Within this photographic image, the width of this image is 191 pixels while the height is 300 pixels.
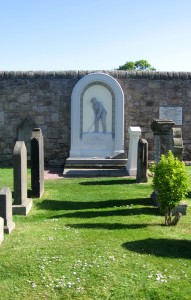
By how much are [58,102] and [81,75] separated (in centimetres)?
131

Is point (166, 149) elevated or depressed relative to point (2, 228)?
elevated

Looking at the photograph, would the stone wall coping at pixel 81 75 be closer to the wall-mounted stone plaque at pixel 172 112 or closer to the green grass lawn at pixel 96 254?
the wall-mounted stone plaque at pixel 172 112

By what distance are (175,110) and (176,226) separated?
9.22m

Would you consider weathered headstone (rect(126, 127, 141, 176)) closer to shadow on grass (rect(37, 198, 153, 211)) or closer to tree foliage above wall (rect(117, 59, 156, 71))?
shadow on grass (rect(37, 198, 153, 211))

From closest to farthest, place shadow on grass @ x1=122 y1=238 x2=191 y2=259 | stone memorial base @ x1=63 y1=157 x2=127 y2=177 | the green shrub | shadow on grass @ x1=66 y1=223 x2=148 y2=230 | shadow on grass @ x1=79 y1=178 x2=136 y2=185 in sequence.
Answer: shadow on grass @ x1=122 y1=238 x2=191 y2=259
shadow on grass @ x1=66 y1=223 x2=148 y2=230
the green shrub
shadow on grass @ x1=79 y1=178 x2=136 y2=185
stone memorial base @ x1=63 y1=157 x2=127 y2=177

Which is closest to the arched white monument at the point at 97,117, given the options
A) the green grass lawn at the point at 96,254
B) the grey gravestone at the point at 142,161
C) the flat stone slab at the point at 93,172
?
the flat stone slab at the point at 93,172

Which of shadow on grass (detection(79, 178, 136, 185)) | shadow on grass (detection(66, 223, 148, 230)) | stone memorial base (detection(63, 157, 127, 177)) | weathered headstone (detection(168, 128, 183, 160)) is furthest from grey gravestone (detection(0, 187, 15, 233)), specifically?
stone memorial base (detection(63, 157, 127, 177))

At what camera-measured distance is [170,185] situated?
726cm

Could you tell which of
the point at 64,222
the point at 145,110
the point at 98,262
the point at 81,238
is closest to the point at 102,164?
the point at 145,110

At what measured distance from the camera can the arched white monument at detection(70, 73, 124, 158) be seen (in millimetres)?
15320

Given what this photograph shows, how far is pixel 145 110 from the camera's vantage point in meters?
15.9

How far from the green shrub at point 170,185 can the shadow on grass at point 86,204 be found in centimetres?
164

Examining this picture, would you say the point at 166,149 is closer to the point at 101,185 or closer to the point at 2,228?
the point at 101,185

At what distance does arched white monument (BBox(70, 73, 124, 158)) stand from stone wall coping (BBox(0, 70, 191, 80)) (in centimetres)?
50
